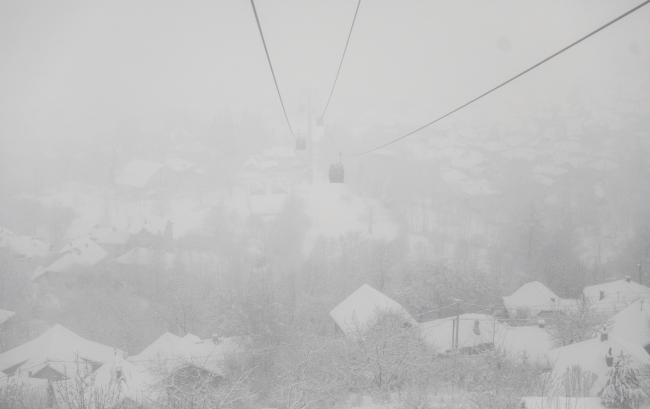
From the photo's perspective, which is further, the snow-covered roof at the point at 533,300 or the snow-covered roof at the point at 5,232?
the snow-covered roof at the point at 5,232

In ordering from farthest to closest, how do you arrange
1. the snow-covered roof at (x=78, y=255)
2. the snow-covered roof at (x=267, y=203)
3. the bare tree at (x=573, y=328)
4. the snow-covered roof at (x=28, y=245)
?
the snow-covered roof at (x=267, y=203) < the snow-covered roof at (x=28, y=245) < the snow-covered roof at (x=78, y=255) < the bare tree at (x=573, y=328)

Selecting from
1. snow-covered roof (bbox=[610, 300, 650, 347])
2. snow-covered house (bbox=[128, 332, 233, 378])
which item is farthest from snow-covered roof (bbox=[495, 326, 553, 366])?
→ snow-covered house (bbox=[128, 332, 233, 378])

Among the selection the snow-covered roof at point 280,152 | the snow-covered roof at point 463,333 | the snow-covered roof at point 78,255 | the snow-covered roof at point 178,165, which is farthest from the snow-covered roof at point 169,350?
the snow-covered roof at point 280,152

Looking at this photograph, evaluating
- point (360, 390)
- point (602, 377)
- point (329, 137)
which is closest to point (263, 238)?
point (329, 137)

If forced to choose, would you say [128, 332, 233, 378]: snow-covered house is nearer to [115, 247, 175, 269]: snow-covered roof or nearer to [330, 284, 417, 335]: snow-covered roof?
[330, 284, 417, 335]: snow-covered roof

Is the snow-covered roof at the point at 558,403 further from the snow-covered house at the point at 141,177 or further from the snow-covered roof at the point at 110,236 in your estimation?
the snow-covered house at the point at 141,177

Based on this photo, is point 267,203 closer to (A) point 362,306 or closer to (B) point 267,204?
(B) point 267,204

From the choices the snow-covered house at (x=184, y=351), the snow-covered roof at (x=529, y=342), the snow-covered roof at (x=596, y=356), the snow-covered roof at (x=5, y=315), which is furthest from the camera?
the snow-covered roof at (x=5, y=315)

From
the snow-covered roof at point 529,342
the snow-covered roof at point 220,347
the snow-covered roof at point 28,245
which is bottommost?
the snow-covered roof at point 220,347
